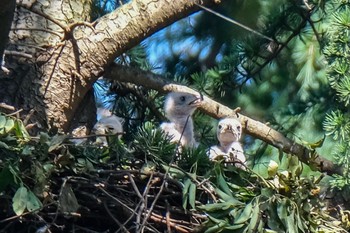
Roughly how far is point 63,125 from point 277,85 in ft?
5.18

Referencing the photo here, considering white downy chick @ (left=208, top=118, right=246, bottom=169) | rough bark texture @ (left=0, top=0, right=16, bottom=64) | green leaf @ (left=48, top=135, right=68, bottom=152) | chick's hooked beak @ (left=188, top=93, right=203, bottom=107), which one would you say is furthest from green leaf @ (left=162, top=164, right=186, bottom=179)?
chick's hooked beak @ (left=188, top=93, right=203, bottom=107)

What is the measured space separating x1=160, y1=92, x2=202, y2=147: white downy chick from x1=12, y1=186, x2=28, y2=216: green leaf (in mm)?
1255

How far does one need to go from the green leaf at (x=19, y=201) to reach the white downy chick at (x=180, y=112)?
1.25 m

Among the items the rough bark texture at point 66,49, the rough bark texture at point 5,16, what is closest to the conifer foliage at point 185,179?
the rough bark texture at point 5,16

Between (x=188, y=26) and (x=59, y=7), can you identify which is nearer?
(x=59, y=7)

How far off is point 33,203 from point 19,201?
→ 1.9 inches

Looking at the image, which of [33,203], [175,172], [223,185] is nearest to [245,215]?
[223,185]

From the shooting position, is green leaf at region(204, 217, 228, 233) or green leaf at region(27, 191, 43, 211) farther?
green leaf at region(204, 217, 228, 233)

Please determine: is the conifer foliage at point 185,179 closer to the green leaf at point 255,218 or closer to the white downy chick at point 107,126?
the green leaf at point 255,218

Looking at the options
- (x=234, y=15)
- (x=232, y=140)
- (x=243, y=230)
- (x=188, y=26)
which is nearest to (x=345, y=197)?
(x=232, y=140)

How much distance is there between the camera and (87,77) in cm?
475

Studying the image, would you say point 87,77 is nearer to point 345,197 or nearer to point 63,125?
point 63,125

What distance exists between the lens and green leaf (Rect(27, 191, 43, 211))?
368 centimetres

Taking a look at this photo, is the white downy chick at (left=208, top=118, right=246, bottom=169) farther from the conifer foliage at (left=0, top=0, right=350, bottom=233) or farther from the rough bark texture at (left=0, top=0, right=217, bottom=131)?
the rough bark texture at (left=0, top=0, right=217, bottom=131)
